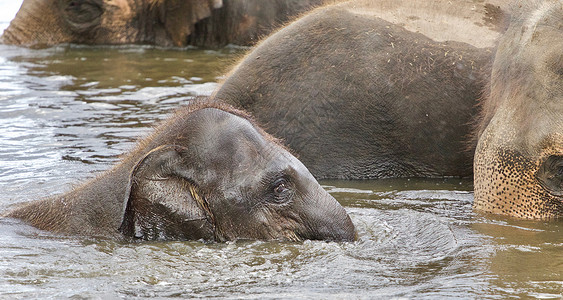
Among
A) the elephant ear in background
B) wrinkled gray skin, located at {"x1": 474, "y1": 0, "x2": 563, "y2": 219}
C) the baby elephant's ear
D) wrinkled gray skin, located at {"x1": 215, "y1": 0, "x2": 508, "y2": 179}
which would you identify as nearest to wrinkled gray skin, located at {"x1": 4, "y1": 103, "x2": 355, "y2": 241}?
the baby elephant's ear

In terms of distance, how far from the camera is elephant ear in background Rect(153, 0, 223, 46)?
1358 centimetres

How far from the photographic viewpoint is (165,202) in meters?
4.94

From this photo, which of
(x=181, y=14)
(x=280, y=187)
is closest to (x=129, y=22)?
(x=181, y=14)

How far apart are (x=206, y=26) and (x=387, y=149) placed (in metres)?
7.69

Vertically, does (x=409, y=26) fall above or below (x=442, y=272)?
above

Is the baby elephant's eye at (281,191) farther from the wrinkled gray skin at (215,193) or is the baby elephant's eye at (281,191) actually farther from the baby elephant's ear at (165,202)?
the baby elephant's ear at (165,202)

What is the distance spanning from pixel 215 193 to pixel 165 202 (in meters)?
0.25

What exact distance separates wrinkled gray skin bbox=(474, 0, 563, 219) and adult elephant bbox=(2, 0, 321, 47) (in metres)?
7.99

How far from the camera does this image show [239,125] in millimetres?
5098

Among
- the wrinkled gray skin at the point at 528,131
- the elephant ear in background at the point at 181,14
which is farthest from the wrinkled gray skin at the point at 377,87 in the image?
the elephant ear in background at the point at 181,14

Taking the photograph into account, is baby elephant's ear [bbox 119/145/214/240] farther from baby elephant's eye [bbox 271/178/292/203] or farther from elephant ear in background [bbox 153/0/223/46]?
elephant ear in background [bbox 153/0/223/46]

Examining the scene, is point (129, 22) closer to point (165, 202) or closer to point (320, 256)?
point (165, 202)

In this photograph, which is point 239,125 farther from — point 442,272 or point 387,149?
point 387,149

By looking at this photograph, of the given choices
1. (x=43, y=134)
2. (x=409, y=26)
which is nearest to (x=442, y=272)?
(x=409, y=26)
